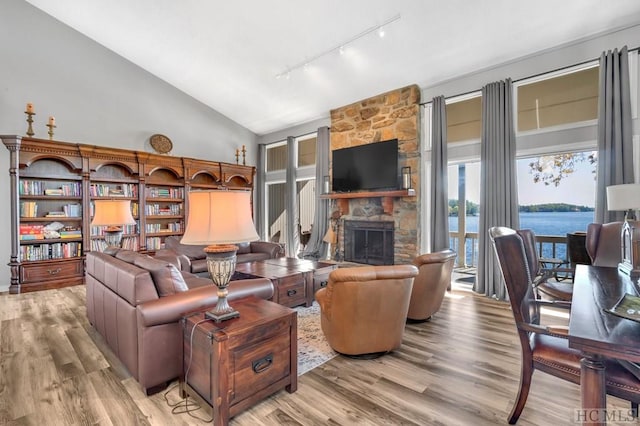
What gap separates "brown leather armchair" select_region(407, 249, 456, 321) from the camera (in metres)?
3.01

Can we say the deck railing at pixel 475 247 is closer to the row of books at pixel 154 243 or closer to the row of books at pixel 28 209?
the row of books at pixel 154 243

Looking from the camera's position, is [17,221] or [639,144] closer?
[639,144]

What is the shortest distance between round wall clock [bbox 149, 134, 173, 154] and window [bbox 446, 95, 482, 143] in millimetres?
5581

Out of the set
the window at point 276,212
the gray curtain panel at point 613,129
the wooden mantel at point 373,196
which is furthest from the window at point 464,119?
the window at point 276,212

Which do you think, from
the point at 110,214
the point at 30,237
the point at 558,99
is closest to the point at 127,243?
the point at 30,237

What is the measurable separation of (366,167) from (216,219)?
4383 millimetres

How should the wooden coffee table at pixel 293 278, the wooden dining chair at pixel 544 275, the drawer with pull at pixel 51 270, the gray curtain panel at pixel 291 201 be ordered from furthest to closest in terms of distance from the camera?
the gray curtain panel at pixel 291 201 → the drawer with pull at pixel 51 270 → the wooden coffee table at pixel 293 278 → the wooden dining chair at pixel 544 275

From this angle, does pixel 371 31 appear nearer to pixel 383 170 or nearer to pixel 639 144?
pixel 383 170

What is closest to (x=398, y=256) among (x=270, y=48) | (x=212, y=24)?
(x=270, y=48)

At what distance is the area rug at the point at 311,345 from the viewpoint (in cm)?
242

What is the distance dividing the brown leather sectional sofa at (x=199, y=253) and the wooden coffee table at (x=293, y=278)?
0.92 m

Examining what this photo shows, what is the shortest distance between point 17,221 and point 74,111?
2.10 meters

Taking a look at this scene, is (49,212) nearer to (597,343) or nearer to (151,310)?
(151,310)

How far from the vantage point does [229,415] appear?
5.56 feet
